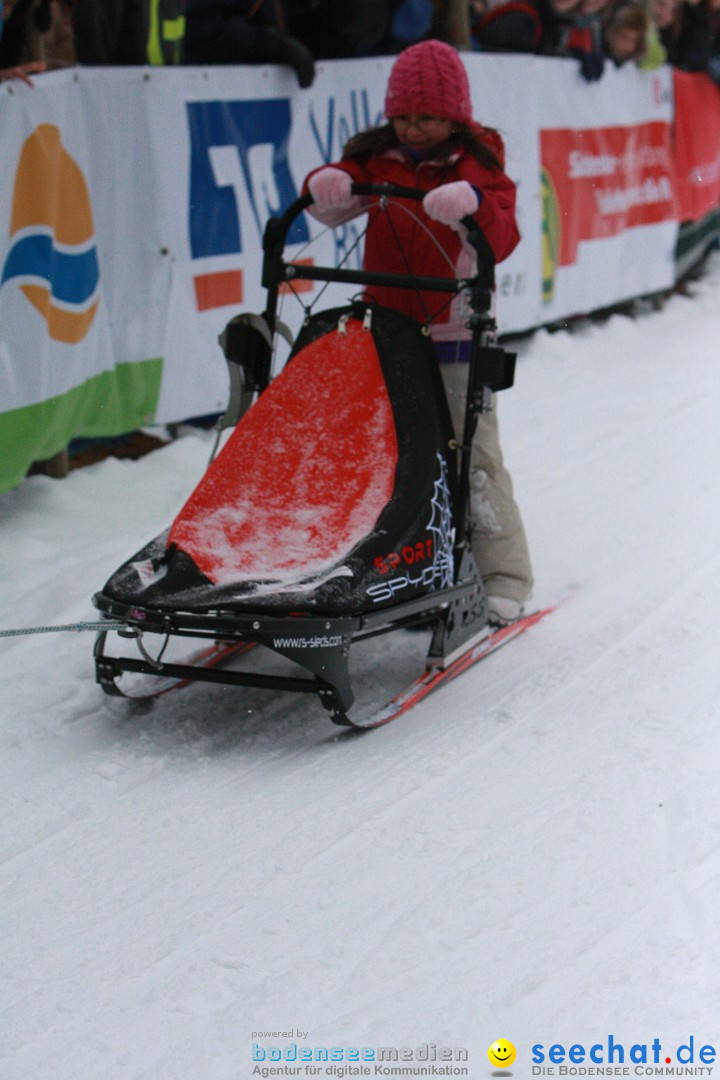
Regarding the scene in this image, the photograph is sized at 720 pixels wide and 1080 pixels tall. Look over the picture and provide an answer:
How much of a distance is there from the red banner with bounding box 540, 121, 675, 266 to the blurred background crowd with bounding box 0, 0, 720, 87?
520 millimetres

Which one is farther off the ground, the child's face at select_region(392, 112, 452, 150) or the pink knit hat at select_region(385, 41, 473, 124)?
the pink knit hat at select_region(385, 41, 473, 124)

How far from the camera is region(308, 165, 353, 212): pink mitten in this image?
394 cm

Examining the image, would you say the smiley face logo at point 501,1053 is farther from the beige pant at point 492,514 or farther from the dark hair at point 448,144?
the dark hair at point 448,144

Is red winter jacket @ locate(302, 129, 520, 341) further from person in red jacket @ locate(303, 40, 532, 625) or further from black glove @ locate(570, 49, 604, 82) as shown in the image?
black glove @ locate(570, 49, 604, 82)

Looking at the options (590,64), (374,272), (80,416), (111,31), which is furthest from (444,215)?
(590,64)

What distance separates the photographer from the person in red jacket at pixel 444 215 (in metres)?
3.91

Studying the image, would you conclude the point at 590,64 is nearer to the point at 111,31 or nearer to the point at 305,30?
the point at 305,30

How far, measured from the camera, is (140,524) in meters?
5.28

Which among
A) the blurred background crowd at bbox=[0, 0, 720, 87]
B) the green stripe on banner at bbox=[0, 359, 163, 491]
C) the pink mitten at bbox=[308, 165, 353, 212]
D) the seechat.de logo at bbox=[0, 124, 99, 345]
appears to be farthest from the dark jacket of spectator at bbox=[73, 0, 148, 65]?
the pink mitten at bbox=[308, 165, 353, 212]

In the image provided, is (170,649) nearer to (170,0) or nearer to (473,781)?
(473,781)

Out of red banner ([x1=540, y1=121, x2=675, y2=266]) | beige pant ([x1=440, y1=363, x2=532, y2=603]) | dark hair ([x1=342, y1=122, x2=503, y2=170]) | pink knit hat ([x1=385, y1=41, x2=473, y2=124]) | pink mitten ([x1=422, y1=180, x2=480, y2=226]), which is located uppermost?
pink knit hat ([x1=385, y1=41, x2=473, y2=124])

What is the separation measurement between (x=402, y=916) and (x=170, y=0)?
4573 mm

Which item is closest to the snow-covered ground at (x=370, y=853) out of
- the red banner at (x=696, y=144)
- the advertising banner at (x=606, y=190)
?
the advertising banner at (x=606, y=190)

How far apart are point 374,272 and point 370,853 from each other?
1.85 m
